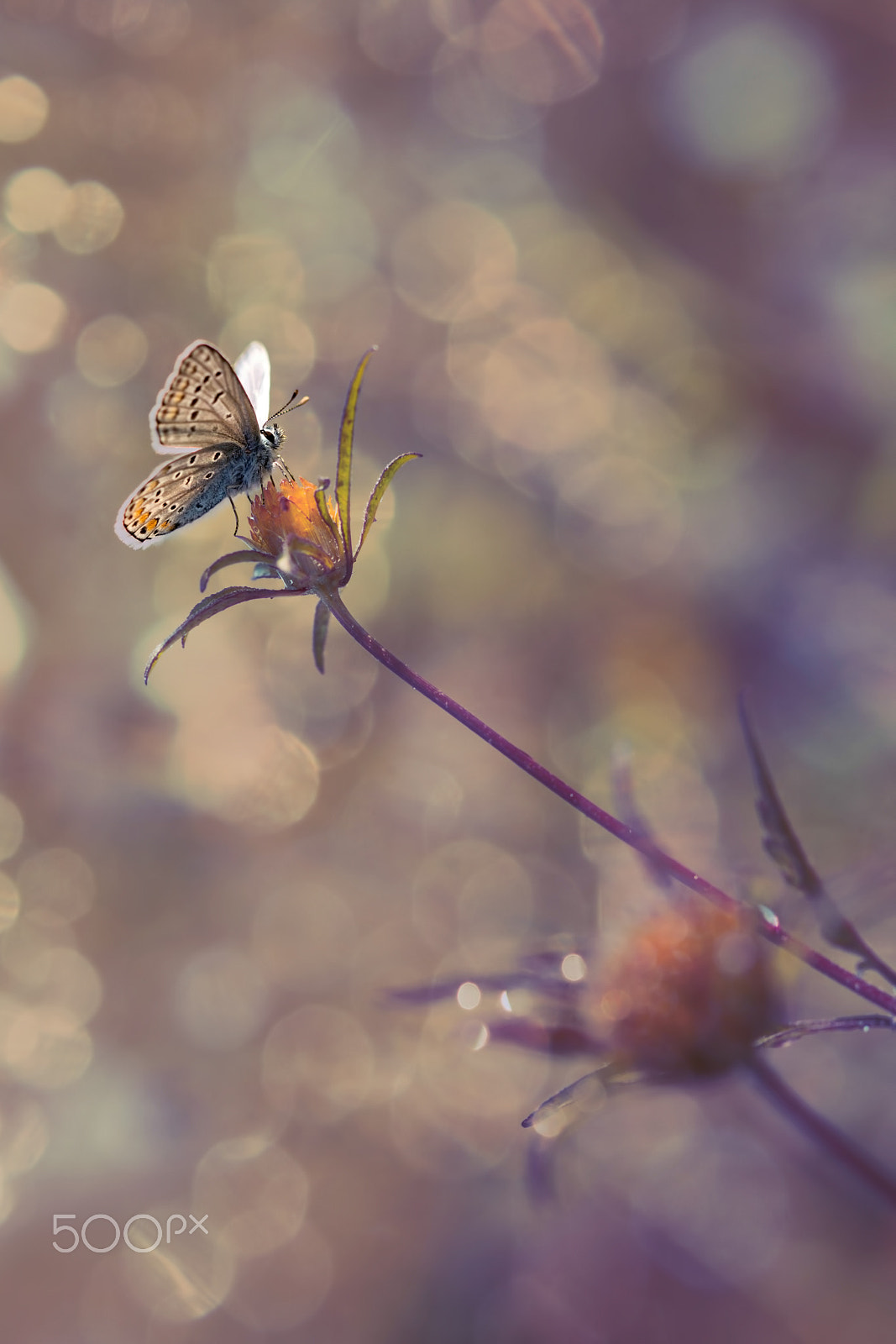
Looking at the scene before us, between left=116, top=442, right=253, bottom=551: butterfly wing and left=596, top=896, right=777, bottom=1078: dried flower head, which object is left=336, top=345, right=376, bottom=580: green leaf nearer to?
left=116, top=442, right=253, bottom=551: butterfly wing

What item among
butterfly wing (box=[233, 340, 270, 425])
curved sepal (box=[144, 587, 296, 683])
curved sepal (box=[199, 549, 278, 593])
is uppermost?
butterfly wing (box=[233, 340, 270, 425])

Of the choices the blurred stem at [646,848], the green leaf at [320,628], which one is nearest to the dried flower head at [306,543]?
the green leaf at [320,628]

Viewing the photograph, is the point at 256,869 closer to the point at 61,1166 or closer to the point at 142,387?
the point at 61,1166

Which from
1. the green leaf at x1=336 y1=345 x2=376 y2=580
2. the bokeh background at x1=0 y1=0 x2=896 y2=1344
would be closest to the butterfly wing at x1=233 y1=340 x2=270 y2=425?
the green leaf at x1=336 y1=345 x2=376 y2=580

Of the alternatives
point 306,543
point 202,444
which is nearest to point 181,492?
point 202,444

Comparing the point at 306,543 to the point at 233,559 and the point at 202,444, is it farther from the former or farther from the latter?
the point at 202,444

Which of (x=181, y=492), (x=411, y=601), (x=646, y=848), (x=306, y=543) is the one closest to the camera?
(x=646, y=848)

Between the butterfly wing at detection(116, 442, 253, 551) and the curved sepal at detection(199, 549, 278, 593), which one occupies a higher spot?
the curved sepal at detection(199, 549, 278, 593)
